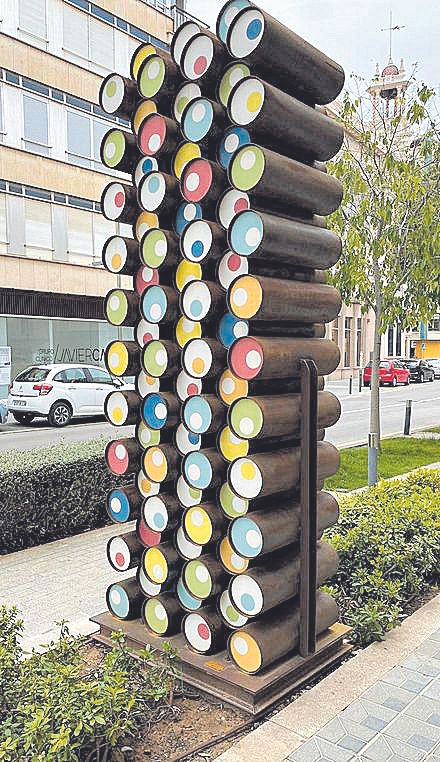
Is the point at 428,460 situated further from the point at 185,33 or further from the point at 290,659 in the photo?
the point at 185,33

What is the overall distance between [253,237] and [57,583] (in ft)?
11.9

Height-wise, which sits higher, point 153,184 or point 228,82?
point 228,82

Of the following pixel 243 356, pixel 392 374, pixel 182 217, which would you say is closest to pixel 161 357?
pixel 243 356

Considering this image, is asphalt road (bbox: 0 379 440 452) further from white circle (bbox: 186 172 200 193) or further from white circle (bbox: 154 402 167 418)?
white circle (bbox: 186 172 200 193)

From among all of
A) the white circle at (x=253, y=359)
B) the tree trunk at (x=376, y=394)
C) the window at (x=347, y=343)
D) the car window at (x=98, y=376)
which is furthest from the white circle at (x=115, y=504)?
the window at (x=347, y=343)

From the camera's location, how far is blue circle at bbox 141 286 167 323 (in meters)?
3.67

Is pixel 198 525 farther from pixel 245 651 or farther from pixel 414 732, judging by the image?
pixel 414 732

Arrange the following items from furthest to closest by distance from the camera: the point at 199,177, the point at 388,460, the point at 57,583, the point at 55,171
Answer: the point at 55,171 < the point at 388,460 < the point at 57,583 < the point at 199,177

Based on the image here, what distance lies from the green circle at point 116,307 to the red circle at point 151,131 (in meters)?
0.77

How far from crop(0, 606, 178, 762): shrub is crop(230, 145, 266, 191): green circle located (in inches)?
89.7

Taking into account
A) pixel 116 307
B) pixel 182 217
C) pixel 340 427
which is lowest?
pixel 340 427

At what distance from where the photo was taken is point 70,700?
2762mm

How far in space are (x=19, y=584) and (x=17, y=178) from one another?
21128 millimetres

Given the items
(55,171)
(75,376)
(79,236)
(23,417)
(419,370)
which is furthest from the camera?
(419,370)
